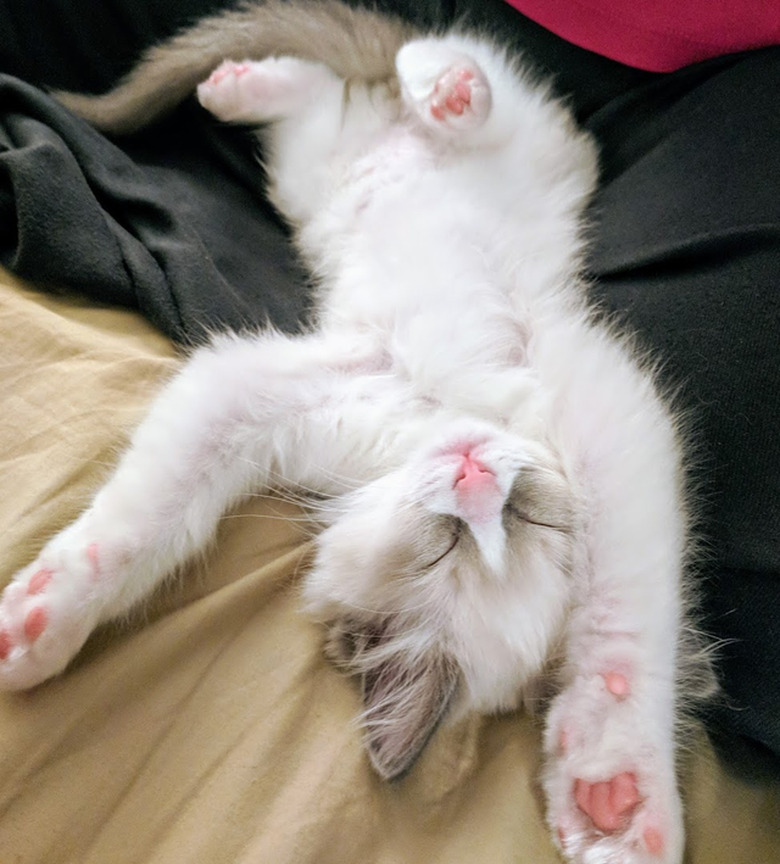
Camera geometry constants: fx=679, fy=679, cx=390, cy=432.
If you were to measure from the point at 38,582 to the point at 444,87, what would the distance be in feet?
3.33

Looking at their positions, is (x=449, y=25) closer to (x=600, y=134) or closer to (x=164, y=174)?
(x=600, y=134)

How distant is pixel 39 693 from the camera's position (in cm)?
75

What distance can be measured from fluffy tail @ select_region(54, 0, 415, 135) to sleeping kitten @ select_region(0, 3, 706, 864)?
2 centimetres

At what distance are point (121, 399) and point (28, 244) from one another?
279mm

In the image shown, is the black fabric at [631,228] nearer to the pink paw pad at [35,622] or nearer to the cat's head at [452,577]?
the cat's head at [452,577]

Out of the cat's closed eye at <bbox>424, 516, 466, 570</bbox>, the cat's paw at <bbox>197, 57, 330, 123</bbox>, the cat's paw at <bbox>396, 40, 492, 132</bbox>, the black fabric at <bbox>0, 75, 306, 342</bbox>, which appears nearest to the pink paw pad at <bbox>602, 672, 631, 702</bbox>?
the cat's closed eye at <bbox>424, 516, 466, 570</bbox>

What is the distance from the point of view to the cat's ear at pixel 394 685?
0.80 metres

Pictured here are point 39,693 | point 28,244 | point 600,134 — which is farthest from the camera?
point 600,134

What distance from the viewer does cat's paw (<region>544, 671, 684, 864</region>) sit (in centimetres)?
78

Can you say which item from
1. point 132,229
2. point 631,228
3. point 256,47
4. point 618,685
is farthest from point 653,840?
point 256,47

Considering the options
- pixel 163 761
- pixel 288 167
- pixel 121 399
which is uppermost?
pixel 288 167

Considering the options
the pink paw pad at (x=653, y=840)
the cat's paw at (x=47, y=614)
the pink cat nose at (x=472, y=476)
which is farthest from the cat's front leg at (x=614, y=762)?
the cat's paw at (x=47, y=614)

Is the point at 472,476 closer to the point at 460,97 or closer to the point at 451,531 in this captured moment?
the point at 451,531

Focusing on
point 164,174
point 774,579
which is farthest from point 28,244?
point 774,579
